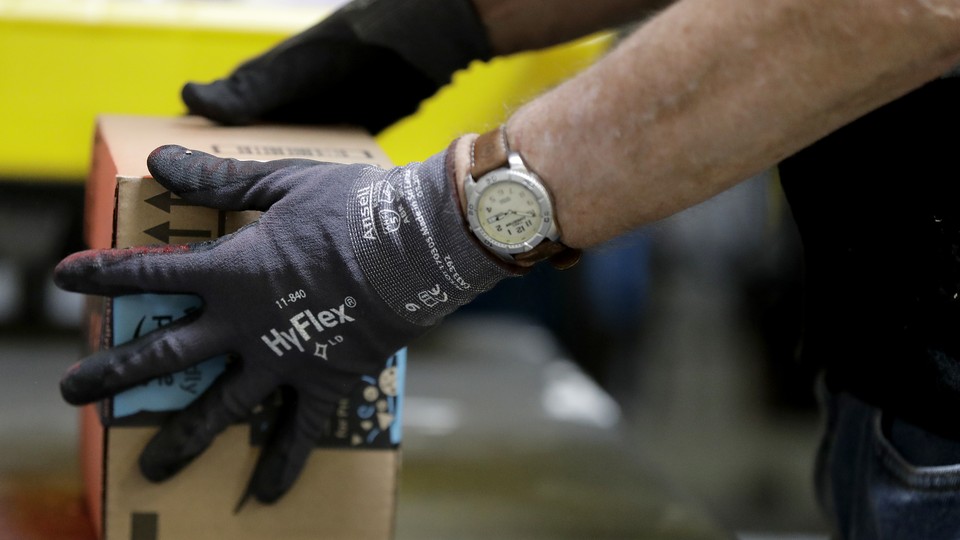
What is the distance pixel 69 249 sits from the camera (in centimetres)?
201

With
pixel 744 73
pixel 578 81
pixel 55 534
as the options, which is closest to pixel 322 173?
pixel 578 81

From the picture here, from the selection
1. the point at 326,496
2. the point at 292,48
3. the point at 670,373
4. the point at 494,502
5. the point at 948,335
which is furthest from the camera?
the point at 670,373

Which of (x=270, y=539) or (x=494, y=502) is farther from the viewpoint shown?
(x=494, y=502)

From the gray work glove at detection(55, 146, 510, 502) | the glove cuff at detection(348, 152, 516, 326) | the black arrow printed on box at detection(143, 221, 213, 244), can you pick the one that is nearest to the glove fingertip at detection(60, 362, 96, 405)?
the gray work glove at detection(55, 146, 510, 502)

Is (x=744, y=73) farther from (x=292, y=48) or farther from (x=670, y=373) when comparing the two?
(x=670, y=373)

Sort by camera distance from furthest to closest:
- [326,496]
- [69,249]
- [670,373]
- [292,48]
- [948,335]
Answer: [670,373] < [69,249] < [292,48] < [326,496] < [948,335]

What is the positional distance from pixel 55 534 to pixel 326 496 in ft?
0.84

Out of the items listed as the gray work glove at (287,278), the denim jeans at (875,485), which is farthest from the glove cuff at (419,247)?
the denim jeans at (875,485)

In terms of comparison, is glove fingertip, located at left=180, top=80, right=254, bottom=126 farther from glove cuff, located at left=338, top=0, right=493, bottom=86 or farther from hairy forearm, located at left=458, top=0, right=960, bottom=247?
hairy forearm, located at left=458, top=0, right=960, bottom=247

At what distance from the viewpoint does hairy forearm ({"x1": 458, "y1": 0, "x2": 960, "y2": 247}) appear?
56cm

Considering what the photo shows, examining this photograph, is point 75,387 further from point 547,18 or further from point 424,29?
point 547,18

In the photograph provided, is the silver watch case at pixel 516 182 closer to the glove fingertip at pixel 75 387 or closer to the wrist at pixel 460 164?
the wrist at pixel 460 164

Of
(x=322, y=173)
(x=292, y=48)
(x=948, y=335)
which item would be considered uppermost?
(x=292, y=48)

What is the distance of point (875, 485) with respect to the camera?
780mm
